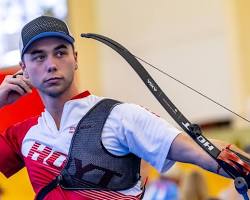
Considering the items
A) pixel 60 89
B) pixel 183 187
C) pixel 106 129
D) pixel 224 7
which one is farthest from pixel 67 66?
pixel 224 7

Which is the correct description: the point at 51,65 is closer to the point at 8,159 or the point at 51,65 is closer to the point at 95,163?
the point at 95,163

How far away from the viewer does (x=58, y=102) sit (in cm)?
205

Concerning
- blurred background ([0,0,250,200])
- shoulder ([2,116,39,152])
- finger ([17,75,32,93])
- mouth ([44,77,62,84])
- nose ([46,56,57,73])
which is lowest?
blurred background ([0,0,250,200])

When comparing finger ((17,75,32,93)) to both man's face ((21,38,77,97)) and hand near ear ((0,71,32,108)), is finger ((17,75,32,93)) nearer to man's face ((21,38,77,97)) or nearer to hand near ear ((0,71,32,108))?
hand near ear ((0,71,32,108))

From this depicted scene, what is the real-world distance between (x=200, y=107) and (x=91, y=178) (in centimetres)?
455

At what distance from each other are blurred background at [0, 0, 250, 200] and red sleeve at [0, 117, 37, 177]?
3.84m

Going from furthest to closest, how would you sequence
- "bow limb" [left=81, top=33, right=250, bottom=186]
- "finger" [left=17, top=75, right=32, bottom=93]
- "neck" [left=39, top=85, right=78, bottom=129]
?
"finger" [left=17, top=75, right=32, bottom=93] < "neck" [left=39, top=85, right=78, bottom=129] < "bow limb" [left=81, top=33, right=250, bottom=186]

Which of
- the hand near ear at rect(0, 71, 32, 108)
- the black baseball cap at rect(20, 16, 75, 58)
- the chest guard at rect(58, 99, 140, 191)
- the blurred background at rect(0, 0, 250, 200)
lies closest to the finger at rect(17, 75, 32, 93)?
the hand near ear at rect(0, 71, 32, 108)

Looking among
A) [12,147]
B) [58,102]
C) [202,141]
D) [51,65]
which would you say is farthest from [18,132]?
[202,141]

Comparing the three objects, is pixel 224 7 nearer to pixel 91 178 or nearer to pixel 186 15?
pixel 186 15

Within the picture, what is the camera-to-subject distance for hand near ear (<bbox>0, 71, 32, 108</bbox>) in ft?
Result: 7.07

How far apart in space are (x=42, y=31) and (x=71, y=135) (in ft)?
0.89

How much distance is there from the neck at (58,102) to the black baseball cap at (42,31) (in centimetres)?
13

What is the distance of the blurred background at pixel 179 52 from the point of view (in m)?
6.30
